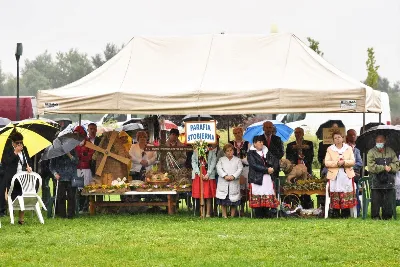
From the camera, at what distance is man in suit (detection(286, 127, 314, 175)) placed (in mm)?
19531

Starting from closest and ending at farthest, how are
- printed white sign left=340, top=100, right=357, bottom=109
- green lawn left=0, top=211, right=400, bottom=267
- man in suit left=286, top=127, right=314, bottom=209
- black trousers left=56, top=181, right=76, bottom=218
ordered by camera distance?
green lawn left=0, top=211, right=400, bottom=267
printed white sign left=340, top=100, right=357, bottom=109
black trousers left=56, top=181, right=76, bottom=218
man in suit left=286, top=127, right=314, bottom=209

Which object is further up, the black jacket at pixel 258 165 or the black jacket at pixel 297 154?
the black jacket at pixel 297 154

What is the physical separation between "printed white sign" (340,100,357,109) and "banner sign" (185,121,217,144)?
233 centimetres

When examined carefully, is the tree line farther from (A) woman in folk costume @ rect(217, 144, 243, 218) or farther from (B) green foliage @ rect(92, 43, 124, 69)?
(A) woman in folk costume @ rect(217, 144, 243, 218)

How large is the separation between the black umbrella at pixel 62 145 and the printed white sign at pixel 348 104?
4755 millimetres

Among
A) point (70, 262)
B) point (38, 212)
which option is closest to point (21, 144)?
point (38, 212)

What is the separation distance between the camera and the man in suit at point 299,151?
1953 cm

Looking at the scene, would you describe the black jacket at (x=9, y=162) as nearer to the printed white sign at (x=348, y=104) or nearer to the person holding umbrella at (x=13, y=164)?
the person holding umbrella at (x=13, y=164)

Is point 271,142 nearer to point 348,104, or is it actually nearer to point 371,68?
point 348,104

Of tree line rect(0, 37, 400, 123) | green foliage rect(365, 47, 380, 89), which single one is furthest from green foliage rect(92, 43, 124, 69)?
green foliage rect(365, 47, 380, 89)

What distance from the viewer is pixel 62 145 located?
18031mm

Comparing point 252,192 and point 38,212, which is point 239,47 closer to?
point 252,192

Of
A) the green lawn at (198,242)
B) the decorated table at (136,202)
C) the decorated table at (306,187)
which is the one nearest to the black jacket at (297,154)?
the decorated table at (306,187)

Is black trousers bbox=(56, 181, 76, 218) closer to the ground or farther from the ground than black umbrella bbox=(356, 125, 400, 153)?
closer to the ground
